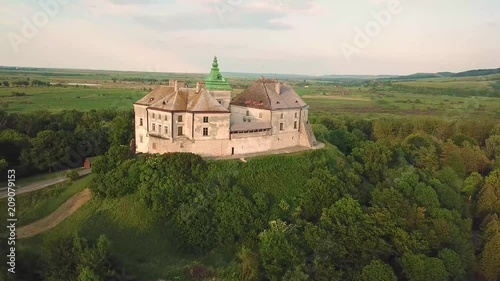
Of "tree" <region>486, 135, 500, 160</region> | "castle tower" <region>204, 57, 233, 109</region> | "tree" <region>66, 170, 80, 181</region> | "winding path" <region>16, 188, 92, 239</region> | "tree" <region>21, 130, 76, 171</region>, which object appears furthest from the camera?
"tree" <region>486, 135, 500, 160</region>

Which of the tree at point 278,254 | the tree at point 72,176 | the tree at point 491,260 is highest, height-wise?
the tree at point 72,176

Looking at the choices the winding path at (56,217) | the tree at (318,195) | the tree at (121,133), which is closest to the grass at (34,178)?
the winding path at (56,217)

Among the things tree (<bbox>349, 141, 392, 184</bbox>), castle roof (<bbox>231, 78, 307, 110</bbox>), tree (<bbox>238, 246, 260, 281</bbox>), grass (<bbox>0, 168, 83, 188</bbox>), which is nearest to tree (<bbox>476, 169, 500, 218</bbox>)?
tree (<bbox>349, 141, 392, 184</bbox>)

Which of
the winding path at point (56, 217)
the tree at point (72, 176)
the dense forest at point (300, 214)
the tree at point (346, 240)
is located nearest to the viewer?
the dense forest at point (300, 214)

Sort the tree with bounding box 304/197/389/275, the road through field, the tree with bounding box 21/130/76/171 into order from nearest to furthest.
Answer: the tree with bounding box 304/197/389/275
the road through field
the tree with bounding box 21/130/76/171

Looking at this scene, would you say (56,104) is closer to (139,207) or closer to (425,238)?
(139,207)

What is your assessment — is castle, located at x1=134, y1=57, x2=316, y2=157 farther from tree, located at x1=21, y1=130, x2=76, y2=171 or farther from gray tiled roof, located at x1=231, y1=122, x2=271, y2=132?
tree, located at x1=21, y1=130, x2=76, y2=171

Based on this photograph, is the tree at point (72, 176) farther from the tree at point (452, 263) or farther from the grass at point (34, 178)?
the tree at point (452, 263)

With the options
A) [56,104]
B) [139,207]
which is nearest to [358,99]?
[56,104]
